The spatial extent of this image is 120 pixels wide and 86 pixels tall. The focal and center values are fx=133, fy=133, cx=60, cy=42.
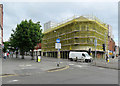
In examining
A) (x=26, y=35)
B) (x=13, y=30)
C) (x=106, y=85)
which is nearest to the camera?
(x=106, y=85)

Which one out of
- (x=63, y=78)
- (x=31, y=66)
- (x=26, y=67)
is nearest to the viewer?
(x=63, y=78)

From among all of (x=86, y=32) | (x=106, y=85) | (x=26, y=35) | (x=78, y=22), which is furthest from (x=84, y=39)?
(x=106, y=85)

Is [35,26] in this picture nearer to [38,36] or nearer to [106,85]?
[38,36]

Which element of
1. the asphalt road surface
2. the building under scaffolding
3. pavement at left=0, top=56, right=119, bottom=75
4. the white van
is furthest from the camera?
the building under scaffolding

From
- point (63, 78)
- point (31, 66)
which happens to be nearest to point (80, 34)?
point (31, 66)

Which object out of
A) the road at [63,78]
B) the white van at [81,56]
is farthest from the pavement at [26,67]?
the white van at [81,56]

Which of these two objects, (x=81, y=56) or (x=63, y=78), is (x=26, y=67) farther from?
(x=81, y=56)

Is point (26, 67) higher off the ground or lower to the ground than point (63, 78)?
lower

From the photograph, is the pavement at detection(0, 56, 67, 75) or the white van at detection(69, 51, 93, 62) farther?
the white van at detection(69, 51, 93, 62)

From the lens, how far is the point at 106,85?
700cm

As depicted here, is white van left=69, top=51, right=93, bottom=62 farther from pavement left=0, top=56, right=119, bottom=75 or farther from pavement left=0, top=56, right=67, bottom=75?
pavement left=0, top=56, right=67, bottom=75

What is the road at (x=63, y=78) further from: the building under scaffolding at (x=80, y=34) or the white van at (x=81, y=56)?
the building under scaffolding at (x=80, y=34)

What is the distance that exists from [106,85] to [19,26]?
29.0 metres

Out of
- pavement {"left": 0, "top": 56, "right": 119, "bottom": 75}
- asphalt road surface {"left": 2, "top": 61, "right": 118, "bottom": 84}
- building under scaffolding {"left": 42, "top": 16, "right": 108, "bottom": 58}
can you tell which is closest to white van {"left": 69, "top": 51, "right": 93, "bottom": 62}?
pavement {"left": 0, "top": 56, "right": 119, "bottom": 75}
